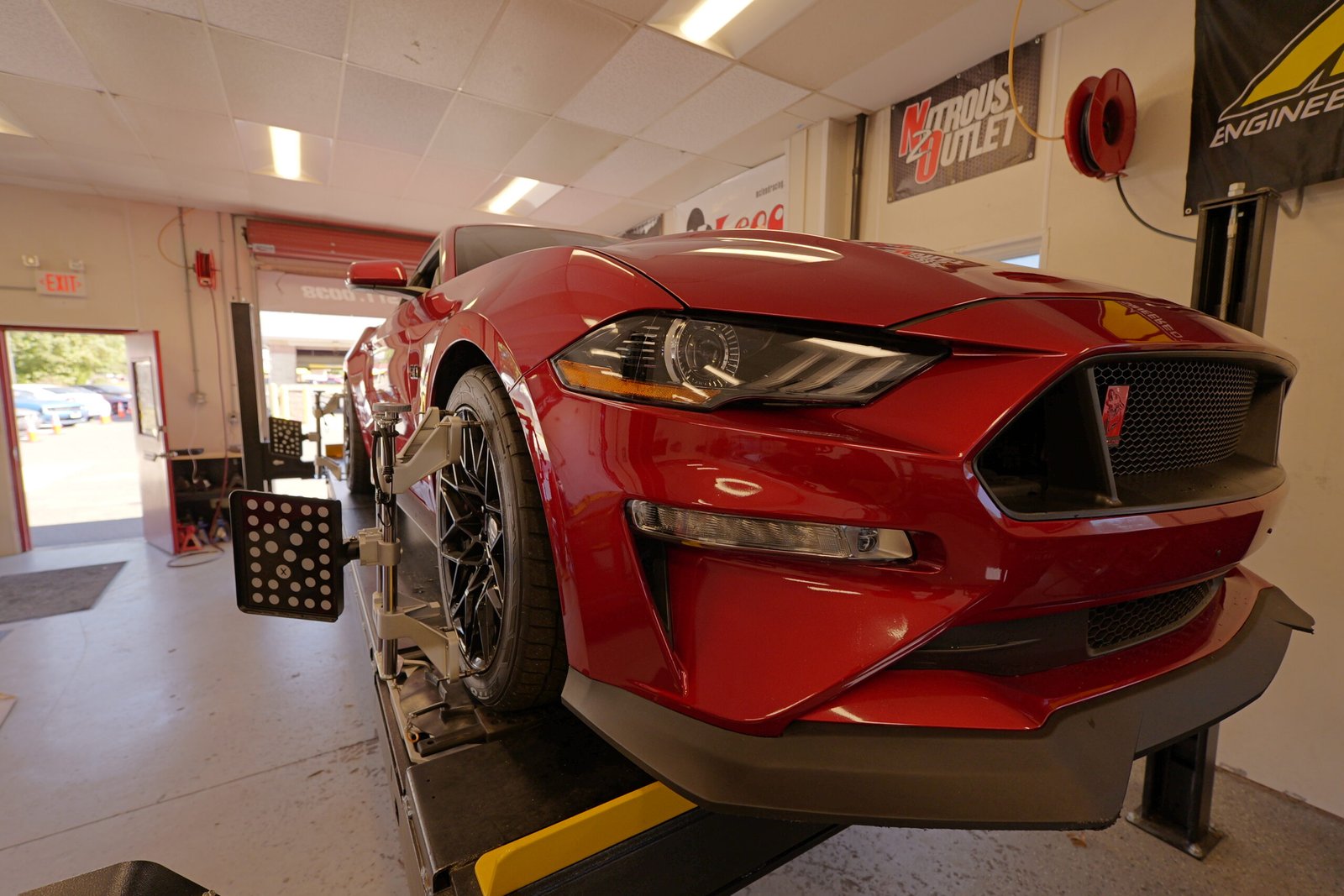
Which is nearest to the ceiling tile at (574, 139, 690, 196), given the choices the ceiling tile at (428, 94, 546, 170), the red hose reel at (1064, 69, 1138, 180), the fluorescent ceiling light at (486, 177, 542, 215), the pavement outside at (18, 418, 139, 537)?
the fluorescent ceiling light at (486, 177, 542, 215)

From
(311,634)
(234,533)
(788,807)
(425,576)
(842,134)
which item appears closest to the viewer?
(788,807)

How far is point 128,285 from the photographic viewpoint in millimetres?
5395

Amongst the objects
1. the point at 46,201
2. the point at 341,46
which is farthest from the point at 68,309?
the point at 341,46

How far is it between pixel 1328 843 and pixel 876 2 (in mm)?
3411

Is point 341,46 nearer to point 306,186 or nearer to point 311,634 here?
point 306,186

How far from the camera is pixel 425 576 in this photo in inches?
74.0

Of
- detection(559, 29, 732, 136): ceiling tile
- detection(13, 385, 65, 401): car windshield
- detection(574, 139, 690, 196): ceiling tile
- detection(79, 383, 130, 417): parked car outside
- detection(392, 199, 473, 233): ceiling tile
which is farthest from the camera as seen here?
detection(79, 383, 130, 417): parked car outside

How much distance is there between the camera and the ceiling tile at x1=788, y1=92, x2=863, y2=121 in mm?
3428

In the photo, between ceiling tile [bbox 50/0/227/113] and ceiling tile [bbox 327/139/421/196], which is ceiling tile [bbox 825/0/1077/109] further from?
ceiling tile [bbox 50/0/227/113]

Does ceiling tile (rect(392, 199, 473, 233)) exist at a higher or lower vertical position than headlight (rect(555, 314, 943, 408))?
higher

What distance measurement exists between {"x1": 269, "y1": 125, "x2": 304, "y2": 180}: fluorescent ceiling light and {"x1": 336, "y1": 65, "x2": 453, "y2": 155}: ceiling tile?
19.7 inches

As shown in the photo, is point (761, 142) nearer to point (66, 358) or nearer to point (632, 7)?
point (632, 7)

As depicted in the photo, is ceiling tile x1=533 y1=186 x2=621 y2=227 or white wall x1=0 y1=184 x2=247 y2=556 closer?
white wall x1=0 y1=184 x2=247 y2=556

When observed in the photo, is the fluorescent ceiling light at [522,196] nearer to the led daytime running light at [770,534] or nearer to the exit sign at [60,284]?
the exit sign at [60,284]
